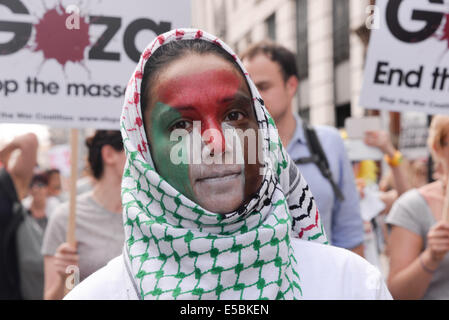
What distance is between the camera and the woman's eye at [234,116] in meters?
1.40

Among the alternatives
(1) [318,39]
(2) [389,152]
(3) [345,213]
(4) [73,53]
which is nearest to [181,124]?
(4) [73,53]

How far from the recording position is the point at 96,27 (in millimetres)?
2639

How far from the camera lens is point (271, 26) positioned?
17.3 metres

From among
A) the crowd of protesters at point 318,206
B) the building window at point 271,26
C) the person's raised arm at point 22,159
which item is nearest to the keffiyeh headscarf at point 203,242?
the crowd of protesters at point 318,206

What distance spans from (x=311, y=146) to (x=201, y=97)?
73.7 inches

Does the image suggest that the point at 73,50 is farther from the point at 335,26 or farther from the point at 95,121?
the point at 335,26

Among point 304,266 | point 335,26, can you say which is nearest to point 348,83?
point 335,26

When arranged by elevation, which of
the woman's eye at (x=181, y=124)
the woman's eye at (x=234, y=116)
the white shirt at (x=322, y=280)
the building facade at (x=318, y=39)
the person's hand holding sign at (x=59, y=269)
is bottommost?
the person's hand holding sign at (x=59, y=269)

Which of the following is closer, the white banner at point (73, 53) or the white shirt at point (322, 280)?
the white shirt at point (322, 280)

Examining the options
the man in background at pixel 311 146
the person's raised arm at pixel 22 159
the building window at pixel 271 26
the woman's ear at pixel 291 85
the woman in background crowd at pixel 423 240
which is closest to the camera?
the woman in background crowd at pixel 423 240

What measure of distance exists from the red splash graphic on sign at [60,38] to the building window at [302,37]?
13660 millimetres

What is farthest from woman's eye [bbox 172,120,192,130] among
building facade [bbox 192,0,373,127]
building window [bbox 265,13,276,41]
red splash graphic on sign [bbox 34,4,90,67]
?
building window [bbox 265,13,276,41]

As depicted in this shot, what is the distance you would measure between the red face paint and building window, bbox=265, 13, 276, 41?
638 inches

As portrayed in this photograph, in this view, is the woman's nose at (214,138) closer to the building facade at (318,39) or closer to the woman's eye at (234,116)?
the woman's eye at (234,116)
